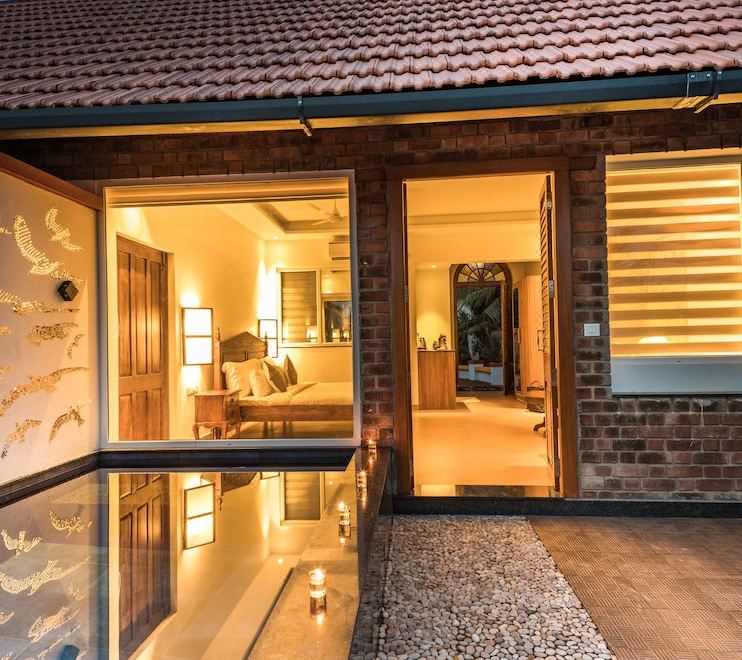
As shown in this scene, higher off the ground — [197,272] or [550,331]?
[197,272]

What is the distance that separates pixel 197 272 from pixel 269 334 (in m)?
1.13

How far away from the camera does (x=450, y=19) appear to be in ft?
12.9

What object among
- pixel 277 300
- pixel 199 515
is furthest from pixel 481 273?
pixel 199 515

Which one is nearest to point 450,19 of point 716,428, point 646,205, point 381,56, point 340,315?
point 381,56

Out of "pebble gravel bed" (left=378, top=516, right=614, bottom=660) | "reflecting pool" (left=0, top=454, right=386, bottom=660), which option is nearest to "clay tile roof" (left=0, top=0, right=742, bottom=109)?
"reflecting pool" (left=0, top=454, right=386, bottom=660)

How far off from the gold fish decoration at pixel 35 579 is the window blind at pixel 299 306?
4.17 metres

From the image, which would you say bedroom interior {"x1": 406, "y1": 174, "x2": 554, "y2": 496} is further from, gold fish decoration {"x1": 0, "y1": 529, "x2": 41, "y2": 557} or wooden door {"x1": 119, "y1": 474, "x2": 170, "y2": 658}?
gold fish decoration {"x1": 0, "y1": 529, "x2": 41, "y2": 557}

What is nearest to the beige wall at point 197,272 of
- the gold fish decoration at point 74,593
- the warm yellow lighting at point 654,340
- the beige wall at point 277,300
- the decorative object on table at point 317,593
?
the beige wall at point 277,300

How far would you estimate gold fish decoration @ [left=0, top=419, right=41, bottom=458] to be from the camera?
3.24 m

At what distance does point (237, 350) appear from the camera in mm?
6074

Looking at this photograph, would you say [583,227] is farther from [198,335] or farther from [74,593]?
[198,335]

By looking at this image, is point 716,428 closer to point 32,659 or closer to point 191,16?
point 32,659

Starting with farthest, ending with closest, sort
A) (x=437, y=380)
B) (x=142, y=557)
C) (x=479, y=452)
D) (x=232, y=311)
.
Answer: (x=437, y=380), (x=232, y=311), (x=479, y=452), (x=142, y=557)

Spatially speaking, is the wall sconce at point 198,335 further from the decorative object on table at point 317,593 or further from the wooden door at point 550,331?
the decorative object on table at point 317,593
